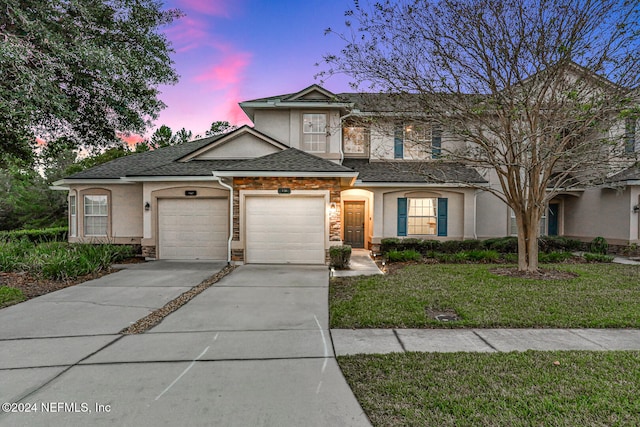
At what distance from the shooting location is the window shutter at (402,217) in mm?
12492

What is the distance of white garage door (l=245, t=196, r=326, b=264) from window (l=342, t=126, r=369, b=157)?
462 centimetres

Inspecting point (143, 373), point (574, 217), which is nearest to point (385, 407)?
point (143, 373)

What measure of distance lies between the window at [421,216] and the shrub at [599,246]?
6291 mm

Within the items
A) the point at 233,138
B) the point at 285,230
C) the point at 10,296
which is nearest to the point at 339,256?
the point at 285,230

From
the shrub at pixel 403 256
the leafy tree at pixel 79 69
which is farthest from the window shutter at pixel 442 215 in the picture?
the leafy tree at pixel 79 69

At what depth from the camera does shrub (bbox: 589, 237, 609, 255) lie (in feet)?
39.9

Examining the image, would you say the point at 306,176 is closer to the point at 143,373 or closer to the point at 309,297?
the point at 309,297

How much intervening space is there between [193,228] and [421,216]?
874cm

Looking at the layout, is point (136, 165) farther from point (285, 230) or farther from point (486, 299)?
point (486, 299)

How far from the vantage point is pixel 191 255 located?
11.2 m

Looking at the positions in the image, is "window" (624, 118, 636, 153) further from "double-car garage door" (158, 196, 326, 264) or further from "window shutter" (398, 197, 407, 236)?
"double-car garage door" (158, 196, 326, 264)

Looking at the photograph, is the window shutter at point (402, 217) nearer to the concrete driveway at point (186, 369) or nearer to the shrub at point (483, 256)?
the shrub at point (483, 256)

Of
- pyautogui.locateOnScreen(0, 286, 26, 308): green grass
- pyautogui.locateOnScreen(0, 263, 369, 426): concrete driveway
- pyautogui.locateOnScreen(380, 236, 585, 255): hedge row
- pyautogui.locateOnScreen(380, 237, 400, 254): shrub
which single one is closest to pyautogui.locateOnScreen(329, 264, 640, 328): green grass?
pyautogui.locateOnScreen(0, 263, 369, 426): concrete driveway

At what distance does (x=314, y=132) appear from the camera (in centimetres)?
1266
